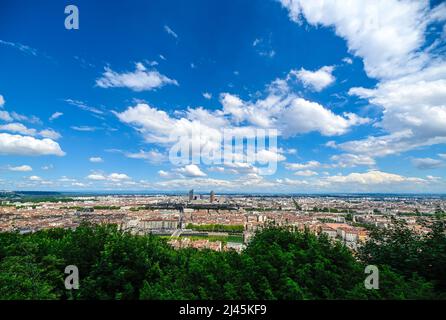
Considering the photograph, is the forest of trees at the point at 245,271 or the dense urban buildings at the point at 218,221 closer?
the forest of trees at the point at 245,271

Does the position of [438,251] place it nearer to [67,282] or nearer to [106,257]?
[106,257]

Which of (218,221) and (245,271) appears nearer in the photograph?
(245,271)

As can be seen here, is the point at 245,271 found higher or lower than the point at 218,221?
higher

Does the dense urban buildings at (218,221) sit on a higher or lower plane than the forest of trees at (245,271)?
lower

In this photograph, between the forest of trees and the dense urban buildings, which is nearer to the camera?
the forest of trees

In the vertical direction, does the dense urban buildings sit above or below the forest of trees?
below
